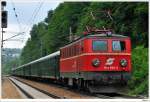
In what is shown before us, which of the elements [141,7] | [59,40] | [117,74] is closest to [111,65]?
[117,74]

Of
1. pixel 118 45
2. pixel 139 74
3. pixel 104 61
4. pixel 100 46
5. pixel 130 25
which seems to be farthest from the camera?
pixel 130 25

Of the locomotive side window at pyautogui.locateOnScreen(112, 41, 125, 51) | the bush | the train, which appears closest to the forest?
the bush

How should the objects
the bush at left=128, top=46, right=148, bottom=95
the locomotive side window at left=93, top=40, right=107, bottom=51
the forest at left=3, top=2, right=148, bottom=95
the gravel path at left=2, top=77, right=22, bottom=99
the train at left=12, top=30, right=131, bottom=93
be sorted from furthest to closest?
1. the forest at left=3, top=2, right=148, bottom=95
2. the gravel path at left=2, top=77, right=22, bottom=99
3. the bush at left=128, top=46, right=148, bottom=95
4. the locomotive side window at left=93, top=40, right=107, bottom=51
5. the train at left=12, top=30, right=131, bottom=93

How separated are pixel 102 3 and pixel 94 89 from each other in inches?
711

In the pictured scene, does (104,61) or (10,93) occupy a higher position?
(104,61)

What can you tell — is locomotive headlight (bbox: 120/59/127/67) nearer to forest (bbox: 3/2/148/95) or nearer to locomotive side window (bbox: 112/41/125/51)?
locomotive side window (bbox: 112/41/125/51)

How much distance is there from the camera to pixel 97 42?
64.6 feet

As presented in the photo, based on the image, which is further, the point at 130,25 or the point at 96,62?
the point at 130,25

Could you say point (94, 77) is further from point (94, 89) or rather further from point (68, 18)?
point (68, 18)

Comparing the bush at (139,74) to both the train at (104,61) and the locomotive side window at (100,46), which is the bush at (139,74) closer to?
the train at (104,61)

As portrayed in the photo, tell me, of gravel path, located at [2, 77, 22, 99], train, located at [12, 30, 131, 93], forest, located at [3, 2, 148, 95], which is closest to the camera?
train, located at [12, 30, 131, 93]

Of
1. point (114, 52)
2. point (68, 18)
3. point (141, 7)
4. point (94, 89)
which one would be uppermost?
point (68, 18)

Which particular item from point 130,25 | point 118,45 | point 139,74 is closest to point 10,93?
point 139,74

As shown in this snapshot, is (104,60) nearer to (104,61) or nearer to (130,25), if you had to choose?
(104,61)
